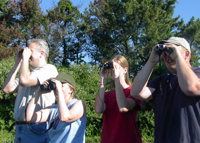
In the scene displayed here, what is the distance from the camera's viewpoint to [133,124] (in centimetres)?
266

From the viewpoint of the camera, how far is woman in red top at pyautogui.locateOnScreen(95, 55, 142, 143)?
8.45 feet

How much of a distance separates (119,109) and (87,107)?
5.50 metres

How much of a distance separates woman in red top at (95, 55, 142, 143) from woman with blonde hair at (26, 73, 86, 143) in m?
0.33

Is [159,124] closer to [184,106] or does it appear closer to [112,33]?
[184,106]

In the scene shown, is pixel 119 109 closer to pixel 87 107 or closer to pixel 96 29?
pixel 87 107

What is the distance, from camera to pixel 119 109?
2557 millimetres

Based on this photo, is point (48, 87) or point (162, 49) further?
point (48, 87)

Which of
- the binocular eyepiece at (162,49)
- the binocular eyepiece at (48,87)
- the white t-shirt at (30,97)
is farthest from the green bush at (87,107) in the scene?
the binocular eyepiece at (162,49)

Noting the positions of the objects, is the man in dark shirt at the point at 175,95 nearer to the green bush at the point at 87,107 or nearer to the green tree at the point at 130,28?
the green bush at the point at 87,107

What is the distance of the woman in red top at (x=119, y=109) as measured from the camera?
101 inches

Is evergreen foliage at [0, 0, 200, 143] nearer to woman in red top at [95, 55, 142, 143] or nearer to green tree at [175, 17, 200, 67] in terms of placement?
green tree at [175, 17, 200, 67]

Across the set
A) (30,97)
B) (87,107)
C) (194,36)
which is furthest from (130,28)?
(30,97)

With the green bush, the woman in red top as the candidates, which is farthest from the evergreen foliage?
the woman in red top

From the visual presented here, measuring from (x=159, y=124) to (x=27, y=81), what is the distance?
4.96 feet
